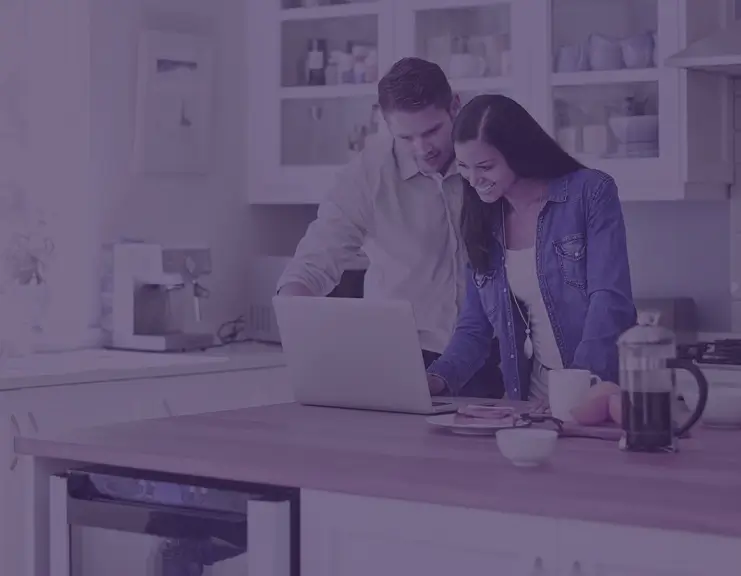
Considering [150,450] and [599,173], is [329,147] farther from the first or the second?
[150,450]

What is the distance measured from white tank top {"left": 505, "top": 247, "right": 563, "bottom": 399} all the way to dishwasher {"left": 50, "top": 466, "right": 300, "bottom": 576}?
97 cm

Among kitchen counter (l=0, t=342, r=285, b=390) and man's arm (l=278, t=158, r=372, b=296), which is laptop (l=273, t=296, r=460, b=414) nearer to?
man's arm (l=278, t=158, r=372, b=296)

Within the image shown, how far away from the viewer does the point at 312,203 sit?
4.98 metres

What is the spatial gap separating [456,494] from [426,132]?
1.43 metres

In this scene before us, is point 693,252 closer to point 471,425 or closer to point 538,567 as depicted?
point 471,425

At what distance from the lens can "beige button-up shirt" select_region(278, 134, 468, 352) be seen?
3.34 meters

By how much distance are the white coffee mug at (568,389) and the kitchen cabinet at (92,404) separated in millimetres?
1618

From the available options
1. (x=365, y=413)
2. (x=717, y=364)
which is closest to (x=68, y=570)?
(x=365, y=413)

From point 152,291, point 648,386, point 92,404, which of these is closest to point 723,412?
point 648,386

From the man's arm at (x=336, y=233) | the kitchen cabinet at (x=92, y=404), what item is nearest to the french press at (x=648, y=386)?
the man's arm at (x=336, y=233)

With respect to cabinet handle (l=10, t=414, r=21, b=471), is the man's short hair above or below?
above

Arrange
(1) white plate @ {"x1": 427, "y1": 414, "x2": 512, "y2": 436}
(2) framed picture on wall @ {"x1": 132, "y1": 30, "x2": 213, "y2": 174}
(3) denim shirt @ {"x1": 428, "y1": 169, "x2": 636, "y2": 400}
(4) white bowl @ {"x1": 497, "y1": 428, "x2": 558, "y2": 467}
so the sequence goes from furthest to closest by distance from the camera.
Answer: (2) framed picture on wall @ {"x1": 132, "y1": 30, "x2": 213, "y2": 174} → (3) denim shirt @ {"x1": 428, "y1": 169, "x2": 636, "y2": 400} → (1) white plate @ {"x1": 427, "y1": 414, "x2": 512, "y2": 436} → (4) white bowl @ {"x1": 497, "y1": 428, "x2": 558, "y2": 467}

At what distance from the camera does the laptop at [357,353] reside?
8.20ft

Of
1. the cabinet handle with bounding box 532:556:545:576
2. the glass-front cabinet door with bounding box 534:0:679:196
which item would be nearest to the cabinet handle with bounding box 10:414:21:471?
the glass-front cabinet door with bounding box 534:0:679:196
